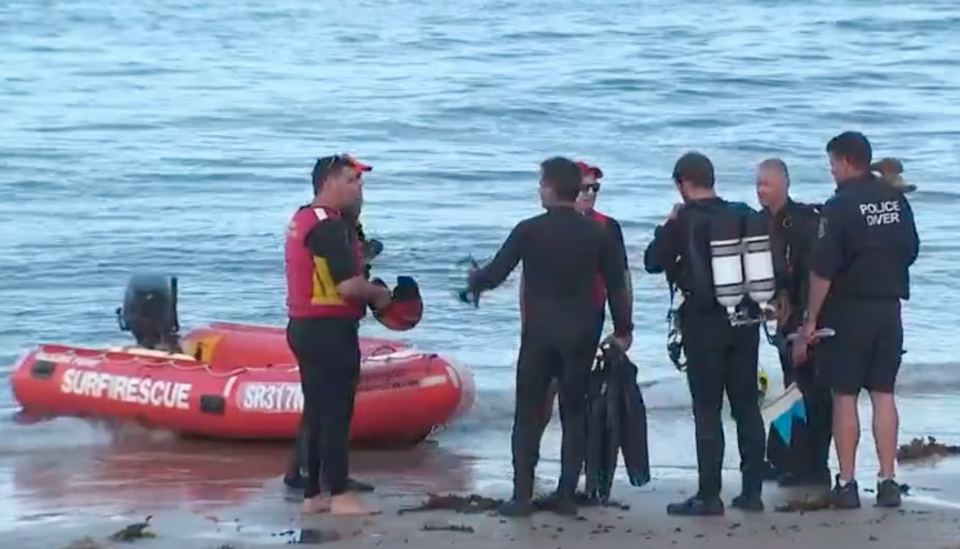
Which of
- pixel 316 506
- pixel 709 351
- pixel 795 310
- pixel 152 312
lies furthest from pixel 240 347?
pixel 709 351

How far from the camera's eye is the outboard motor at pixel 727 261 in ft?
23.3

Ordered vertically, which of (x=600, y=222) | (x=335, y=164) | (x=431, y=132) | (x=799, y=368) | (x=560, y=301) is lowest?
(x=799, y=368)

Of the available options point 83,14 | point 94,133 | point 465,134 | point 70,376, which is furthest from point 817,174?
point 83,14

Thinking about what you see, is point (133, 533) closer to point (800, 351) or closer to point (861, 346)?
point (800, 351)

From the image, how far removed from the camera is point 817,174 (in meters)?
22.8

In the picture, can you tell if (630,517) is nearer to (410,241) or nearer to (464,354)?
(464,354)

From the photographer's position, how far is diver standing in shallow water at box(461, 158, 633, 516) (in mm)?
7113

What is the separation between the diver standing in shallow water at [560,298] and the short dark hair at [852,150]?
3.04ft

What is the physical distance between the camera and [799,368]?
782 centimetres

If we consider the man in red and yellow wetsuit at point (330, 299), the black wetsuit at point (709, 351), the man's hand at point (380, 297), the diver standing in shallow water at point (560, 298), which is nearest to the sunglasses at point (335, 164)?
the man in red and yellow wetsuit at point (330, 299)

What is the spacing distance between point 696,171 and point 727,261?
1.15 ft

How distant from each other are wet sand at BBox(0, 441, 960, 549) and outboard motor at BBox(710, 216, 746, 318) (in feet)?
2.82

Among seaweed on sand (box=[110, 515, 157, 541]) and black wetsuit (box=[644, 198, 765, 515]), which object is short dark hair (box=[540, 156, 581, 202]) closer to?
black wetsuit (box=[644, 198, 765, 515])

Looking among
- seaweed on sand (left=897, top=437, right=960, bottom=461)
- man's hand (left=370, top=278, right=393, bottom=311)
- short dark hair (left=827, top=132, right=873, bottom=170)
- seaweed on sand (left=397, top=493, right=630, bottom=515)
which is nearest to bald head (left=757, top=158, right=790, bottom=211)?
short dark hair (left=827, top=132, right=873, bottom=170)
